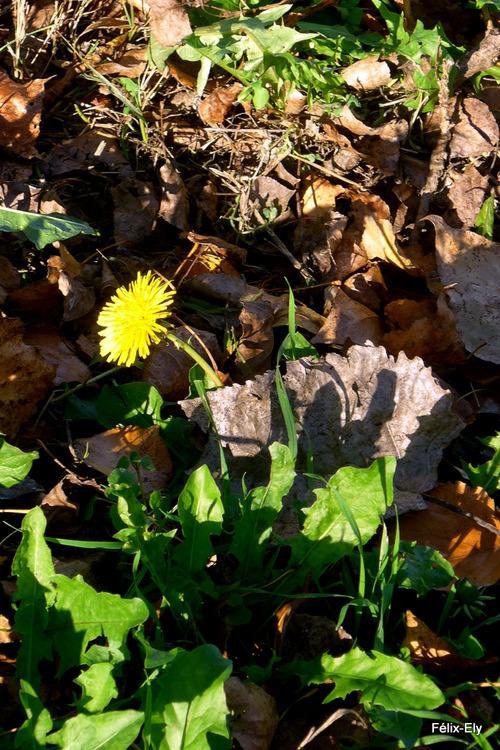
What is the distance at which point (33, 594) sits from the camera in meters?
1.54

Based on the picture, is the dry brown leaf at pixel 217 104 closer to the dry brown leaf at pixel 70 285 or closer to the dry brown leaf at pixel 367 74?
the dry brown leaf at pixel 367 74

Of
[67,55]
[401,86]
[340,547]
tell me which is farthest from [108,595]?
[67,55]

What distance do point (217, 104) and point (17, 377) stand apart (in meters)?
→ 1.82

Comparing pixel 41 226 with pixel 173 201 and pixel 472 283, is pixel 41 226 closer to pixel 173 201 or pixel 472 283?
Answer: pixel 173 201

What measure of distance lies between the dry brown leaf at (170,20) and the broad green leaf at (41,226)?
1003mm

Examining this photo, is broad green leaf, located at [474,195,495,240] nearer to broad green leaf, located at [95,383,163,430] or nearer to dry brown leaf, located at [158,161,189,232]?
dry brown leaf, located at [158,161,189,232]

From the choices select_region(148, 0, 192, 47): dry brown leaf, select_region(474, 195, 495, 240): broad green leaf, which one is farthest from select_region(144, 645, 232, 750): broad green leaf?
select_region(148, 0, 192, 47): dry brown leaf

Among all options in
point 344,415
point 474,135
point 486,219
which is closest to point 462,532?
point 344,415

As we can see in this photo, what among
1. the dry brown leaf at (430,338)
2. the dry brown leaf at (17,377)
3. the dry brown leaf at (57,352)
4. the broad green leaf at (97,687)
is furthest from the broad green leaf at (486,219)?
the broad green leaf at (97,687)

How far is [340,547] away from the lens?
1676mm

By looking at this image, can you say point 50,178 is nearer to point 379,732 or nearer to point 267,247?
point 267,247

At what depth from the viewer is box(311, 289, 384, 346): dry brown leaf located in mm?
2402

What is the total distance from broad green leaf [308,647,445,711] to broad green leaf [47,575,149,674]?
1.53 feet

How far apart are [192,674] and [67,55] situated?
3.22 metres
